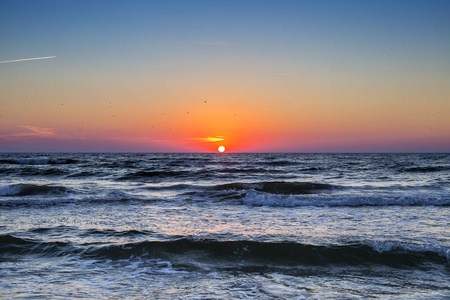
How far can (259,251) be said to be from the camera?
Answer: 754 centimetres

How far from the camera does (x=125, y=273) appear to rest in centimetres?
630

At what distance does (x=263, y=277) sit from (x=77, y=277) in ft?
10.5

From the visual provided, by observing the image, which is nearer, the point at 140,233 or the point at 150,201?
the point at 140,233

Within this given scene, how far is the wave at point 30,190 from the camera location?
59.7 ft

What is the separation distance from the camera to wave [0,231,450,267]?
7027mm

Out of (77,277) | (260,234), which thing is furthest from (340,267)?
(77,277)

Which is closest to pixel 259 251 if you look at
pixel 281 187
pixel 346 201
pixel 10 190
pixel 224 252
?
pixel 224 252

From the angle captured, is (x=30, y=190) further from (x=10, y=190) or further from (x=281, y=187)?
(x=281, y=187)

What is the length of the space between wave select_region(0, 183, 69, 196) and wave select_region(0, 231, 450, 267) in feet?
36.4

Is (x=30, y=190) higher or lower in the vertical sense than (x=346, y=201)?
higher

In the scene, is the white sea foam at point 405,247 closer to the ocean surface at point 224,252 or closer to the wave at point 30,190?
Result: the ocean surface at point 224,252

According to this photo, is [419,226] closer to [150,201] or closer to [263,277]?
[263,277]

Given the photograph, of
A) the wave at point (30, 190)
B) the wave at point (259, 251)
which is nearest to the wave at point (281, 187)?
the wave at point (30, 190)

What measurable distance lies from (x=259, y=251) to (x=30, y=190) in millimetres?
16069
